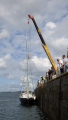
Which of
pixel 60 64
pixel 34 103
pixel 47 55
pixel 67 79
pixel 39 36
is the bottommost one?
pixel 34 103

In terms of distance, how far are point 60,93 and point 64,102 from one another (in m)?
1.59

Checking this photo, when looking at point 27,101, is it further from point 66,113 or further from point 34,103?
point 66,113

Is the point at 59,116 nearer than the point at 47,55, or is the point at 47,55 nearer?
the point at 59,116

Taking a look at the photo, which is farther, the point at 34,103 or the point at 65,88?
the point at 34,103

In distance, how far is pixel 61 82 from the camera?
15641 mm

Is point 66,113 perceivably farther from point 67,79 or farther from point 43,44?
point 43,44

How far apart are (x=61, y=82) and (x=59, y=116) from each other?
2604 mm

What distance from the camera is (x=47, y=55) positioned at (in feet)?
113

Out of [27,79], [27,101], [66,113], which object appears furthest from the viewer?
[27,79]

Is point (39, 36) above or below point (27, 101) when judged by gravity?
above

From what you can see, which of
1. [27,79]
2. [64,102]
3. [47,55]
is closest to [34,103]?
[27,79]

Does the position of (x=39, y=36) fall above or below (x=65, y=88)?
above

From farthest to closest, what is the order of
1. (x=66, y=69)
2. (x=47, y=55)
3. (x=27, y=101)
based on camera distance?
1. (x=27, y=101)
2. (x=47, y=55)
3. (x=66, y=69)

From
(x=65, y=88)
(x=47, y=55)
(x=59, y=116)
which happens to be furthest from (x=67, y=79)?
(x=47, y=55)
